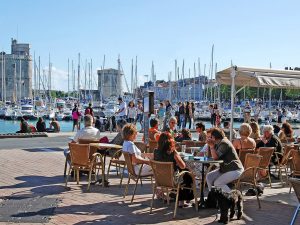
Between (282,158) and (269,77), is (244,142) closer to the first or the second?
(282,158)

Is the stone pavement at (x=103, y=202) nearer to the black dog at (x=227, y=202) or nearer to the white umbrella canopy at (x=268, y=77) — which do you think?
the black dog at (x=227, y=202)

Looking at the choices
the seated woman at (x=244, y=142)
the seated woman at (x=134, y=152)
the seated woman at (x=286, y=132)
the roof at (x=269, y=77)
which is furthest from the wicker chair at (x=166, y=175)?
the seated woman at (x=286, y=132)

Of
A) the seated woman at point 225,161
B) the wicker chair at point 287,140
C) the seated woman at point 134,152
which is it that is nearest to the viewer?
the seated woman at point 225,161

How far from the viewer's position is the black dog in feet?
24.4

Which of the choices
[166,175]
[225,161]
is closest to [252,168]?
[225,161]

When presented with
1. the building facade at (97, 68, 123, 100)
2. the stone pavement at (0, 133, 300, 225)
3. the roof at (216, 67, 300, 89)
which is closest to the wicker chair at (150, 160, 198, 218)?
the stone pavement at (0, 133, 300, 225)

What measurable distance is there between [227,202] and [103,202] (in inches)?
90.3

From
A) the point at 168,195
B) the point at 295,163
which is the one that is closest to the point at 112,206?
the point at 168,195

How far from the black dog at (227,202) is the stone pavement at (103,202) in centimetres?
15

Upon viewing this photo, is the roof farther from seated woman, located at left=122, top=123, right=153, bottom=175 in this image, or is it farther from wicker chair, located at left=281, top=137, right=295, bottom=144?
seated woman, located at left=122, top=123, right=153, bottom=175

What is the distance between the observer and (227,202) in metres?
7.51

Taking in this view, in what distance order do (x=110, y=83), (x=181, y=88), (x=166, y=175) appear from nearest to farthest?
1. (x=166, y=175)
2. (x=181, y=88)
3. (x=110, y=83)

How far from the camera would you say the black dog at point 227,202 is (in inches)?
292

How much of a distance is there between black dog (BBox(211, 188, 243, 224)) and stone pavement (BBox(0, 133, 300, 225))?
15 cm
